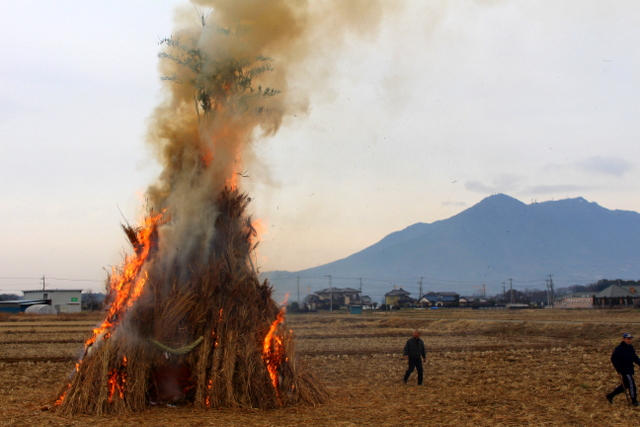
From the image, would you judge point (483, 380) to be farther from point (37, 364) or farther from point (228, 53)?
point (37, 364)

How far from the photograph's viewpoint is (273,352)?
1355 cm

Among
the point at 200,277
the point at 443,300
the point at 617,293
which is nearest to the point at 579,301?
→ the point at 617,293

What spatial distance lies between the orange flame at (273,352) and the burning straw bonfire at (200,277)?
3 centimetres

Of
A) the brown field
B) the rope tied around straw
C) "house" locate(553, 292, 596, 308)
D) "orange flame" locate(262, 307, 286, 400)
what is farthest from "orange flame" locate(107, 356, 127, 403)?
"house" locate(553, 292, 596, 308)

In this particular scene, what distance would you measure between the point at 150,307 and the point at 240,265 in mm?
2261

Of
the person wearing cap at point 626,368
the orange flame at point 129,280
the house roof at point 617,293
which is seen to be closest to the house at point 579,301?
the house roof at point 617,293

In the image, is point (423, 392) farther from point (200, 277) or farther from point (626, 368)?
point (200, 277)

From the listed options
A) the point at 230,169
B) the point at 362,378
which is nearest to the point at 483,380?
the point at 362,378

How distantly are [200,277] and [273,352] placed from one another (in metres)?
2.43

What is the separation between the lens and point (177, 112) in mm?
15281

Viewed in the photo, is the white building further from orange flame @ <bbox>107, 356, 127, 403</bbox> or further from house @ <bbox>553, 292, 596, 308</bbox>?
orange flame @ <bbox>107, 356, 127, 403</bbox>

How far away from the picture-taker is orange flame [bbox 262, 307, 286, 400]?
13.4 m

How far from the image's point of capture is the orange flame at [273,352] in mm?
13414

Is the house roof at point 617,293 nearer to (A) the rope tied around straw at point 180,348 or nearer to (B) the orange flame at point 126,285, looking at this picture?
(A) the rope tied around straw at point 180,348
